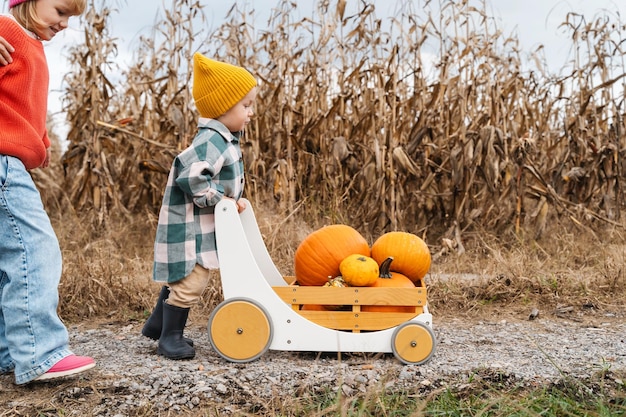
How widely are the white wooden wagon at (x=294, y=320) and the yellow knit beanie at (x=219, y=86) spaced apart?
18.0 inches

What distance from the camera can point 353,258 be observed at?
3020mm

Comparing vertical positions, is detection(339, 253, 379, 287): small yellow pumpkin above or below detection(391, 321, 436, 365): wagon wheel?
above

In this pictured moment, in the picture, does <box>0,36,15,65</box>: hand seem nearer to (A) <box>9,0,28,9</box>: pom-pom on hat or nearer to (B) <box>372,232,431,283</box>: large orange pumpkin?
(A) <box>9,0,28,9</box>: pom-pom on hat

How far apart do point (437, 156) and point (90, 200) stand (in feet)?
10.3

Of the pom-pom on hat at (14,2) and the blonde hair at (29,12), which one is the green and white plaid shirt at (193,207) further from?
the pom-pom on hat at (14,2)

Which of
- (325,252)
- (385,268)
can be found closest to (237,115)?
(325,252)

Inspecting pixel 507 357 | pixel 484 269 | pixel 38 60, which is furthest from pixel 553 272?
pixel 38 60

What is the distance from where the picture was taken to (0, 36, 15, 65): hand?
243cm

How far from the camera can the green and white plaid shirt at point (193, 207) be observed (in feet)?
9.25

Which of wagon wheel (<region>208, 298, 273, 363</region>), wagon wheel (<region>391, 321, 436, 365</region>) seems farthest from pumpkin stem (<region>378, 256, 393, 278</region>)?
wagon wheel (<region>208, 298, 273, 363</region>)

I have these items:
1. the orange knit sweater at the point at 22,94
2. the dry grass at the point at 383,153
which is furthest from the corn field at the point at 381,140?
the orange knit sweater at the point at 22,94

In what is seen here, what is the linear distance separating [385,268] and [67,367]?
1385mm

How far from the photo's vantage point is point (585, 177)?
6.25 metres

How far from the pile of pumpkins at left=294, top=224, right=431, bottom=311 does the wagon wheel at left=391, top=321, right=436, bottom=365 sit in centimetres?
14
